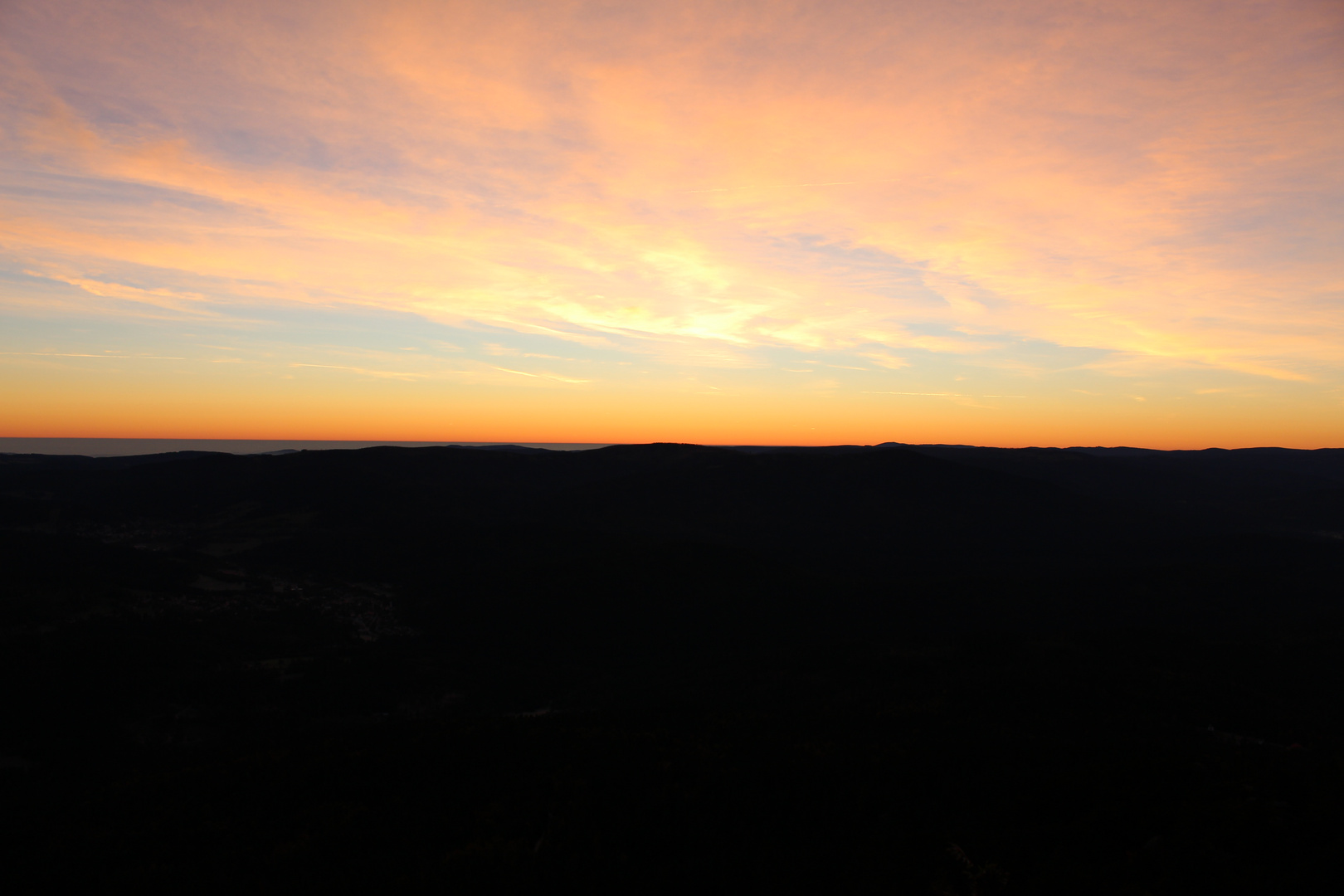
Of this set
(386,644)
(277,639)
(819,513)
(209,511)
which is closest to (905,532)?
(819,513)

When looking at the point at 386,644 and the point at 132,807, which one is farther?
the point at 386,644

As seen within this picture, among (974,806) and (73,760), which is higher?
(974,806)

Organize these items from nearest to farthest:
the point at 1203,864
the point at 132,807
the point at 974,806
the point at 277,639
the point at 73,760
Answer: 1. the point at 1203,864
2. the point at 974,806
3. the point at 132,807
4. the point at 73,760
5. the point at 277,639

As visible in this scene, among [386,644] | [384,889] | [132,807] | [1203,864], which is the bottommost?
[386,644]

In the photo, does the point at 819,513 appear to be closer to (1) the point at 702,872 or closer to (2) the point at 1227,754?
(2) the point at 1227,754

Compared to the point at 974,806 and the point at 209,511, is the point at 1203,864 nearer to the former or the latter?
the point at 974,806

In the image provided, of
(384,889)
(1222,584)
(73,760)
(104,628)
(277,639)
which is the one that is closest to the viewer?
(384,889)
